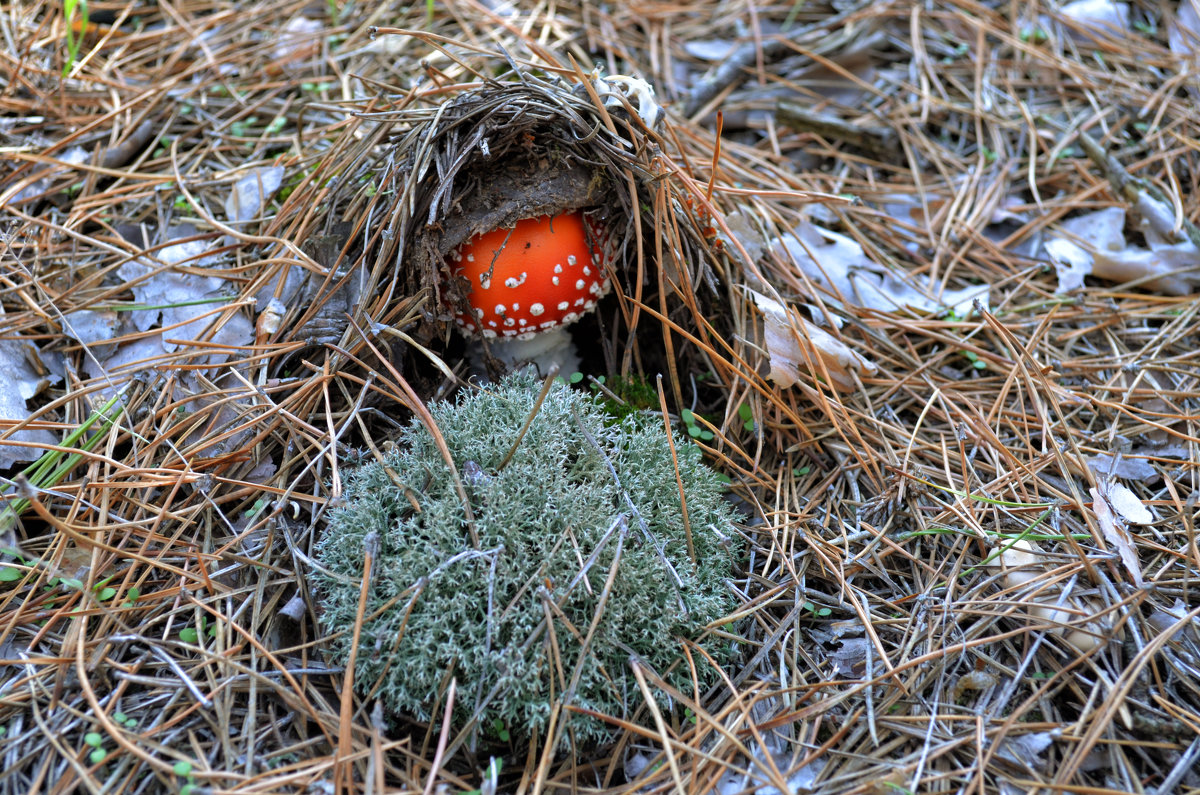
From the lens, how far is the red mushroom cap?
247cm

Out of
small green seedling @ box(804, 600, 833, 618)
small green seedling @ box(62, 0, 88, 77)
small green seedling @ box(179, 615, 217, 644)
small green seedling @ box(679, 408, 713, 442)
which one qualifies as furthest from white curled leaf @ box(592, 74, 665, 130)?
small green seedling @ box(62, 0, 88, 77)

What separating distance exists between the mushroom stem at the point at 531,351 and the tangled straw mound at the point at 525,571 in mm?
546

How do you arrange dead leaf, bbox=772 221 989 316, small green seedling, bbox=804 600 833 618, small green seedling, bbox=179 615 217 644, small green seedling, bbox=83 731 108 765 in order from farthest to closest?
dead leaf, bbox=772 221 989 316 < small green seedling, bbox=804 600 833 618 < small green seedling, bbox=179 615 217 644 < small green seedling, bbox=83 731 108 765

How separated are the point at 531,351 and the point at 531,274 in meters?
0.49

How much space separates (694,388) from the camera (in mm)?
2836

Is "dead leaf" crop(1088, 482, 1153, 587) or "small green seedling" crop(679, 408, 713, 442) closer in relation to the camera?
"dead leaf" crop(1088, 482, 1153, 587)

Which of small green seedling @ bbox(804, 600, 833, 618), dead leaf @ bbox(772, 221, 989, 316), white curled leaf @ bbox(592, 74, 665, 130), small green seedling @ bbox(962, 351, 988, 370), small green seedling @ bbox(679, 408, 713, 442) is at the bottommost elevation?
small green seedling @ bbox(804, 600, 833, 618)

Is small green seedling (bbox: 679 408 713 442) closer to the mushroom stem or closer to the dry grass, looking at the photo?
the dry grass

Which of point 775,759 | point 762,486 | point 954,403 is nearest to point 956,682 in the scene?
point 775,759

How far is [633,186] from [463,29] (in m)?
1.85

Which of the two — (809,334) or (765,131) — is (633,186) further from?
(765,131)

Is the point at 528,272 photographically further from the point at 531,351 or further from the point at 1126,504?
the point at 1126,504

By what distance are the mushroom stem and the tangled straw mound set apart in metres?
0.55

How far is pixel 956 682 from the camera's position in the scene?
202 centimetres
